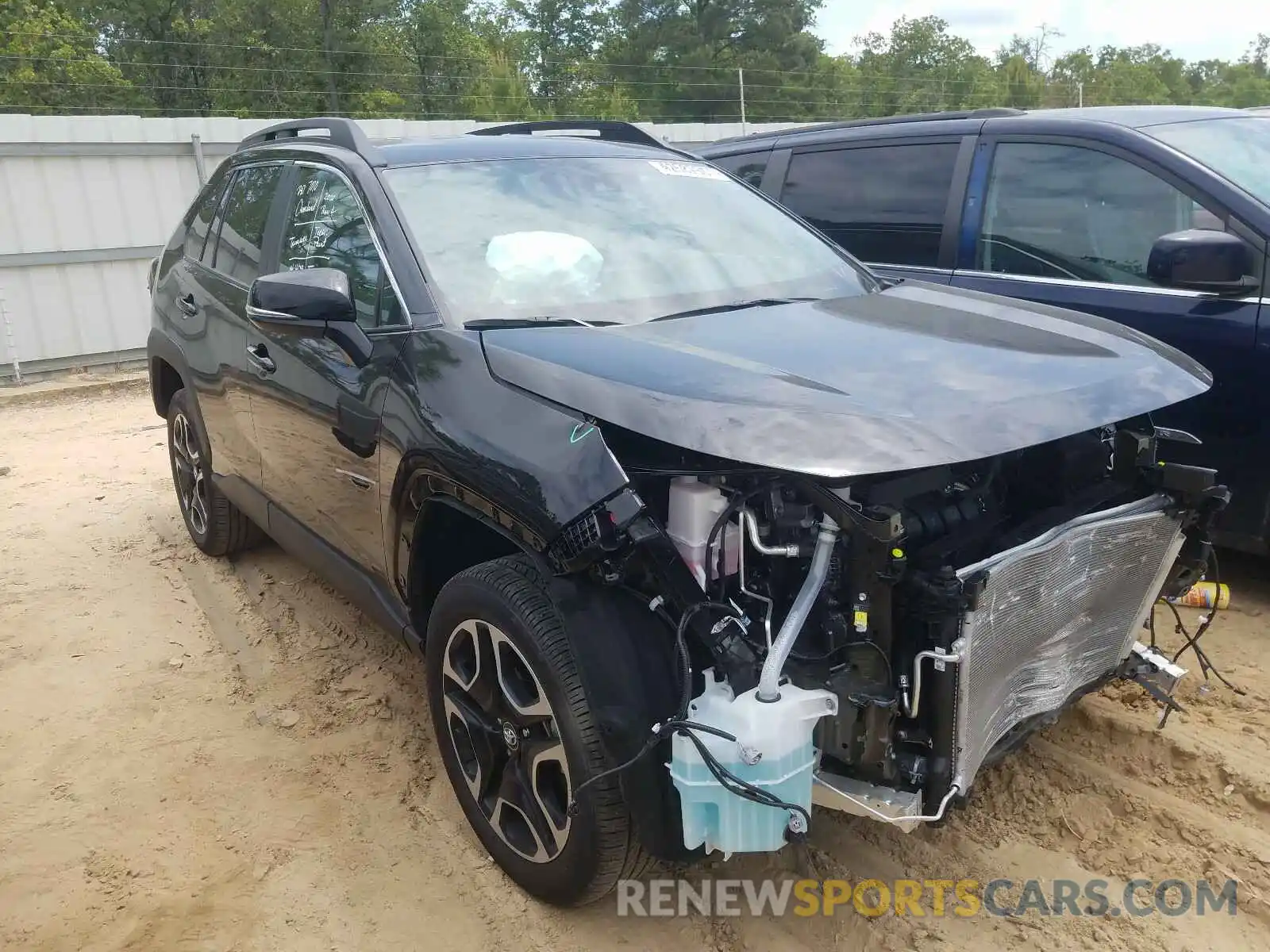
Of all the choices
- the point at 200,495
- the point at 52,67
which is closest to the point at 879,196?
the point at 200,495

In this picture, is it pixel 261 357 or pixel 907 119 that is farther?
pixel 907 119

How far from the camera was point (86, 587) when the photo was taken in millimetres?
4793

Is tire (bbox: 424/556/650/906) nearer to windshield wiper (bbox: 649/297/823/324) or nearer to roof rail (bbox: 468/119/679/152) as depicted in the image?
windshield wiper (bbox: 649/297/823/324)

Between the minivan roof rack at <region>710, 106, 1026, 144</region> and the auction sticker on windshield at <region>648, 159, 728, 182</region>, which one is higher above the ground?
the minivan roof rack at <region>710, 106, 1026, 144</region>

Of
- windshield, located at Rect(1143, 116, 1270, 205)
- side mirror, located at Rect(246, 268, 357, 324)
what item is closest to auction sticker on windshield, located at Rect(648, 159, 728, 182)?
side mirror, located at Rect(246, 268, 357, 324)

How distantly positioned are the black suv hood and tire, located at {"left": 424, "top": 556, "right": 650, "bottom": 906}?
20.7 inches

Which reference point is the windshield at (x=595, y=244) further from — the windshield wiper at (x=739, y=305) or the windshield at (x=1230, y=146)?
the windshield at (x=1230, y=146)

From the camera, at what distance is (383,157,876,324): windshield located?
9.20 ft

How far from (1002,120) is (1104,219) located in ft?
2.48

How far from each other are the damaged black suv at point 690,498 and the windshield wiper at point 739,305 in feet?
0.05

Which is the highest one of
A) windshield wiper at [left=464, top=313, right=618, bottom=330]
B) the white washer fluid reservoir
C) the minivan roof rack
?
the minivan roof rack

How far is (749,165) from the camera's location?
555cm

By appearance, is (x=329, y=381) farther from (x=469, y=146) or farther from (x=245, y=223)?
(x=245, y=223)

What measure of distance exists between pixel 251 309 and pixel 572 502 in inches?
51.3
